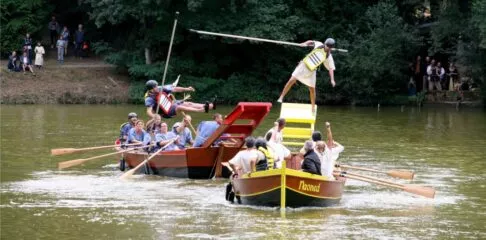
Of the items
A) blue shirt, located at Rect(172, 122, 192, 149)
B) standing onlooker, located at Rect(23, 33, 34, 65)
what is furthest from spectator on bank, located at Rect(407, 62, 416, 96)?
blue shirt, located at Rect(172, 122, 192, 149)

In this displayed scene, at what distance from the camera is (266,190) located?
2153 cm

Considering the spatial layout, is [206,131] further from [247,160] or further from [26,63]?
[26,63]

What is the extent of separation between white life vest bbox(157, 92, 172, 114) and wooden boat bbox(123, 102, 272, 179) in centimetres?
150

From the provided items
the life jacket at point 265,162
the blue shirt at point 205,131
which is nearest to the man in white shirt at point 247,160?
the life jacket at point 265,162

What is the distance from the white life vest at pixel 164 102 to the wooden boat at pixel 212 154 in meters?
1.50

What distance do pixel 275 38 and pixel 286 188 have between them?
28361 mm

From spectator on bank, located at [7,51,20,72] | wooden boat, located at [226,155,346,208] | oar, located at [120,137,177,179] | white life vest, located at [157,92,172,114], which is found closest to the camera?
wooden boat, located at [226,155,346,208]

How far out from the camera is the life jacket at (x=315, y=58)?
1082 inches

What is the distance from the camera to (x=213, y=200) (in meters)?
23.3

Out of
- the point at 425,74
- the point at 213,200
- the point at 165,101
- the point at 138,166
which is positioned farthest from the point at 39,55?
the point at 213,200

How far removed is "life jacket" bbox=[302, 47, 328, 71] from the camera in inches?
1082

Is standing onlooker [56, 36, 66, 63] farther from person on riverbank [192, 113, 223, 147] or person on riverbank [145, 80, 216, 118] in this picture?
person on riverbank [192, 113, 223, 147]

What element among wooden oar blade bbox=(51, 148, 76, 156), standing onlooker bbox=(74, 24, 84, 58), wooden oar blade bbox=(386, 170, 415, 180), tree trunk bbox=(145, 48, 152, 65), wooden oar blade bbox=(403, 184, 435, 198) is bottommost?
wooden oar blade bbox=(51, 148, 76, 156)

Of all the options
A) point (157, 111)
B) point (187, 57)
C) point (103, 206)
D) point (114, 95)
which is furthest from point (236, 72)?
point (103, 206)
